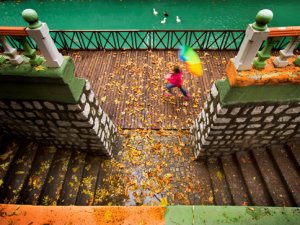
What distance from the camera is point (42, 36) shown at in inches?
99.0

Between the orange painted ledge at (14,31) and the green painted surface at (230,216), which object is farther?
the green painted surface at (230,216)

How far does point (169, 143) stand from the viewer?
5562 mm

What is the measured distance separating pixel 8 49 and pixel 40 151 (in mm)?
2691

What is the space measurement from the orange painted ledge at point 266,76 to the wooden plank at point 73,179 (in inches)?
144

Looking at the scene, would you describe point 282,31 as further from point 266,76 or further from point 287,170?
point 287,170

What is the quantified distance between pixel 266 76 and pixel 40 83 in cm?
A: 319

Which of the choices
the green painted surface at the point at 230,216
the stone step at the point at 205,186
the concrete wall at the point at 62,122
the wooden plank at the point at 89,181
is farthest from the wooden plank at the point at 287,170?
the wooden plank at the point at 89,181

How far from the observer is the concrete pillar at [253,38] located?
225 centimetres

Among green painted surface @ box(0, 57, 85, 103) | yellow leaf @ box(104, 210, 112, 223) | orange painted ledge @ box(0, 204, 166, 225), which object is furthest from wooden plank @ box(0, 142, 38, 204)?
yellow leaf @ box(104, 210, 112, 223)

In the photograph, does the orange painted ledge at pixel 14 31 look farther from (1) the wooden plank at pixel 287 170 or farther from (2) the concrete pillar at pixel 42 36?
(1) the wooden plank at pixel 287 170

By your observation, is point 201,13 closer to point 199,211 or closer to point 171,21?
point 171,21

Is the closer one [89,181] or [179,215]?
[179,215]

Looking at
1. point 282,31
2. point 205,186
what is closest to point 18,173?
point 205,186

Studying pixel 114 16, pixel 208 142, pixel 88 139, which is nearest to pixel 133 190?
pixel 88 139
